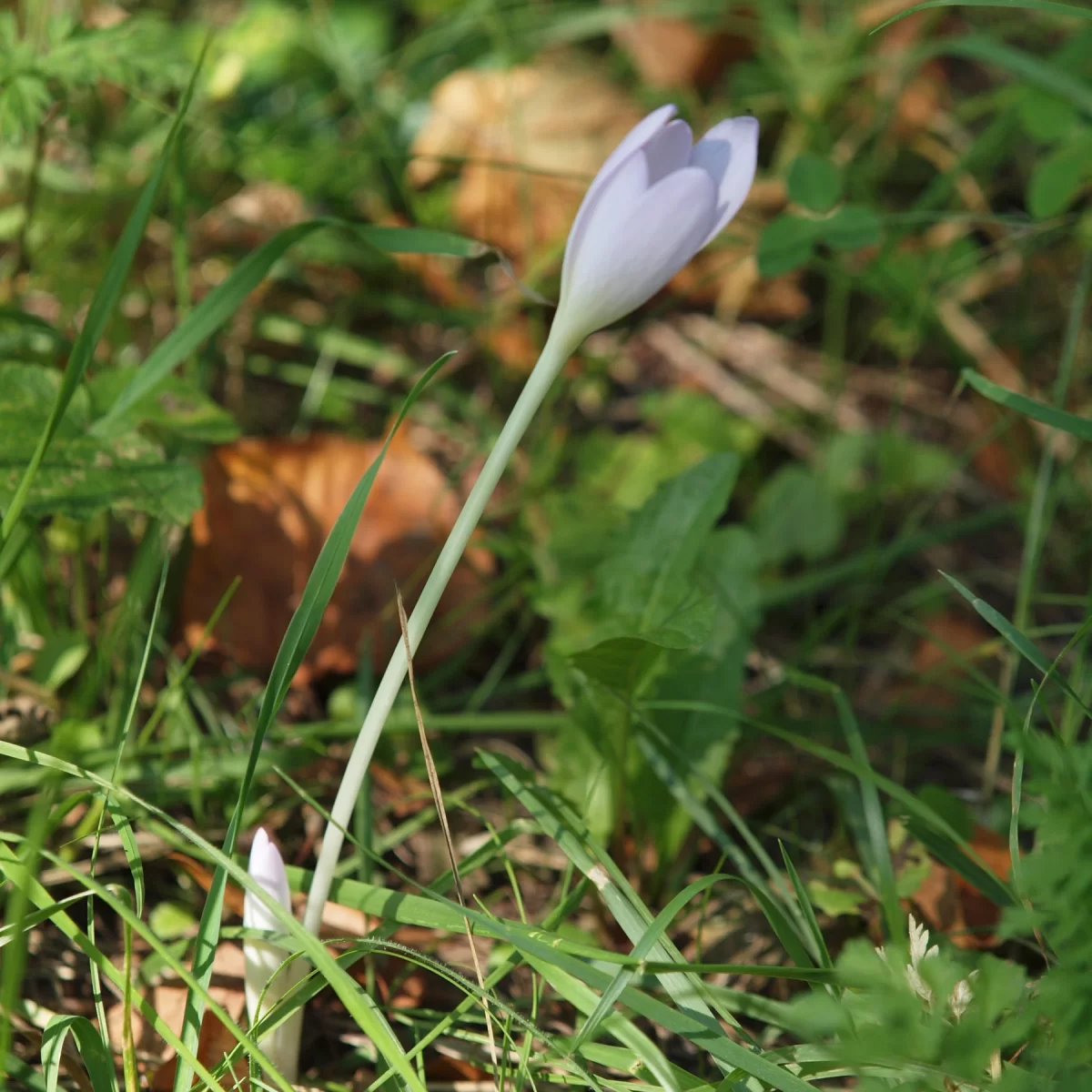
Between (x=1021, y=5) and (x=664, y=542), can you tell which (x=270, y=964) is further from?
(x=1021, y=5)

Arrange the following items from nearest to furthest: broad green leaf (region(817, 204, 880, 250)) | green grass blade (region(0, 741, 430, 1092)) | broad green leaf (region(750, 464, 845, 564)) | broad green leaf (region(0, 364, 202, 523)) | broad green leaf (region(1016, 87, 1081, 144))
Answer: green grass blade (region(0, 741, 430, 1092)) < broad green leaf (region(0, 364, 202, 523)) < broad green leaf (region(817, 204, 880, 250)) < broad green leaf (region(1016, 87, 1081, 144)) < broad green leaf (region(750, 464, 845, 564))

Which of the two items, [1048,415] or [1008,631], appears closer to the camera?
[1008,631]

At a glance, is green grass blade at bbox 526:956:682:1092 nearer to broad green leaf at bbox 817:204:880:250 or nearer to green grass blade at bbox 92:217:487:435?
green grass blade at bbox 92:217:487:435

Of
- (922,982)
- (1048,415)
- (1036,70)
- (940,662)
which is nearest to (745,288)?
(1036,70)

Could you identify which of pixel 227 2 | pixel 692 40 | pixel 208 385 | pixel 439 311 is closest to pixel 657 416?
pixel 439 311

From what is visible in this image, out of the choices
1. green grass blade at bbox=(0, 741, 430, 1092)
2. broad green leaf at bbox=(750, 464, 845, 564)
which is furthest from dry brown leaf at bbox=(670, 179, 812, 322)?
green grass blade at bbox=(0, 741, 430, 1092)

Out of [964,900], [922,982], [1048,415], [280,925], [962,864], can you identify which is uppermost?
[1048,415]

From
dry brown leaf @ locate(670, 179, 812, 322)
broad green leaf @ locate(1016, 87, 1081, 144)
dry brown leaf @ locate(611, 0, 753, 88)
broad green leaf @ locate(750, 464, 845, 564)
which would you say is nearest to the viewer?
broad green leaf @ locate(1016, 87, 1081, 144)
